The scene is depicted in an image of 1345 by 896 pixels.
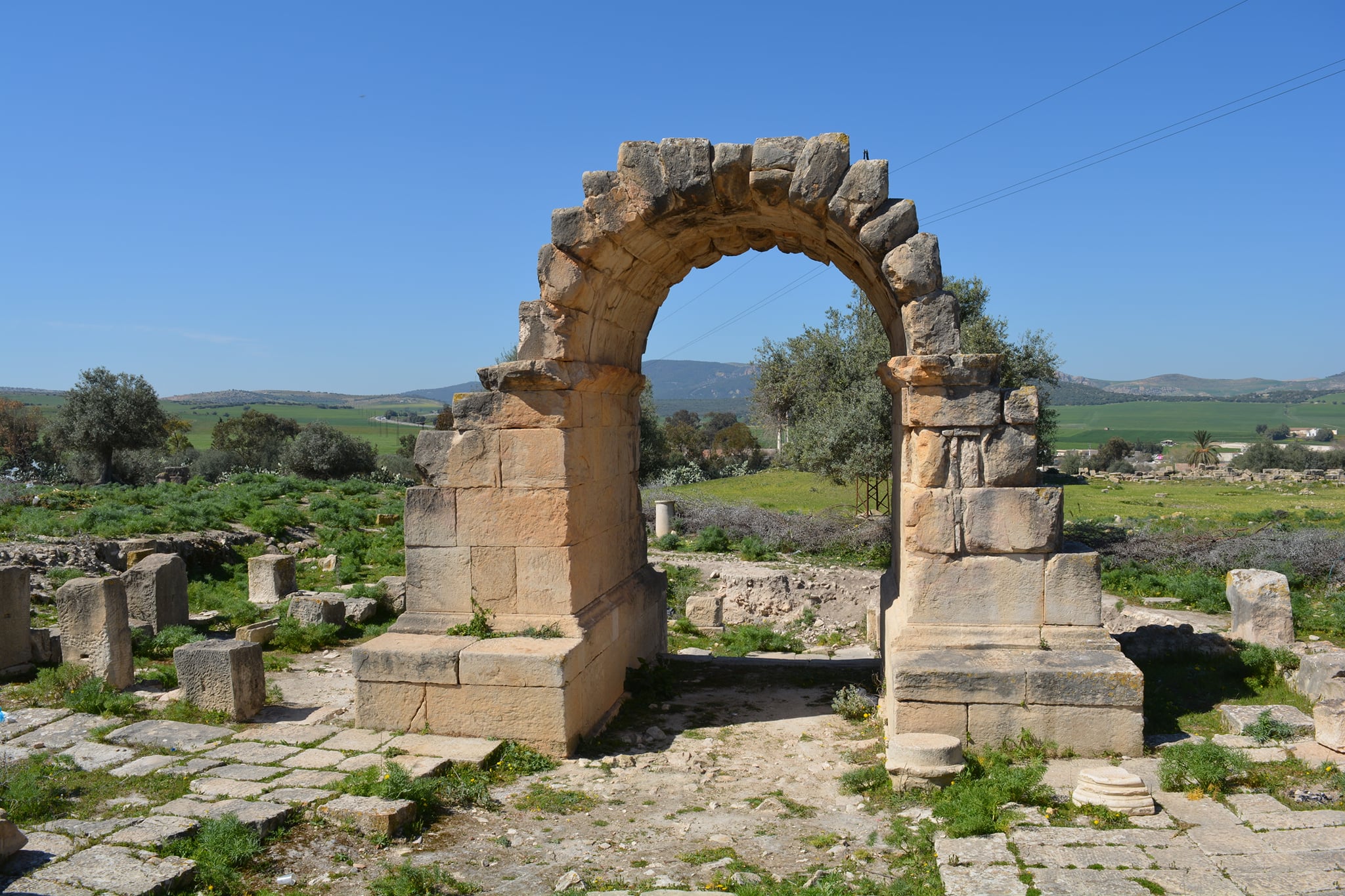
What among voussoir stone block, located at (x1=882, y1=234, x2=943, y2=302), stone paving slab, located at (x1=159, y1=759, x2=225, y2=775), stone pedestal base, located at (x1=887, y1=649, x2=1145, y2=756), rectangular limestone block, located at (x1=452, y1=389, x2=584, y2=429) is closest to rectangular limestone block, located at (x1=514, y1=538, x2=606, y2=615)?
rectangular limestone block, located at (x1=452, y1=389, x2=584, y2=429)

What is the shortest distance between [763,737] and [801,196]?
406 centimetres

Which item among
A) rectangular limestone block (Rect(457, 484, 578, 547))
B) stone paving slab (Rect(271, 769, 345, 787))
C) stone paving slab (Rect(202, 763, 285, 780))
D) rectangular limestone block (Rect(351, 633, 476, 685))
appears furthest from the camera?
rectangular limestone block (Rect(457, 484, 578, 547))

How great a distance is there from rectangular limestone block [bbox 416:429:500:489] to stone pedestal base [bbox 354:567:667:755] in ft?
3.44

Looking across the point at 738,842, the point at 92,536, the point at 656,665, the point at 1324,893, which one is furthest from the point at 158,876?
the point at 92,536

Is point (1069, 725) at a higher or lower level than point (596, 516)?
lower

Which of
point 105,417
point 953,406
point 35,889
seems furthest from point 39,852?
point 105,417

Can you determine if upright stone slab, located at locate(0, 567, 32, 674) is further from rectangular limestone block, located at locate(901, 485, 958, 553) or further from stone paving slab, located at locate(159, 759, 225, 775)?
rectangular limestone block, located at locate(901, 485, 958, 553)

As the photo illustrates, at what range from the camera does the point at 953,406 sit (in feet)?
20.6

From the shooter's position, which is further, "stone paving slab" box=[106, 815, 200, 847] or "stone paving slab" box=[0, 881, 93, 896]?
"stone paving slab" box=[106, 815, 200, 847]

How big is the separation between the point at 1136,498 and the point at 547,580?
27.8m

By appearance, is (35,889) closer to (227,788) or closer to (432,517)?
(227,788)

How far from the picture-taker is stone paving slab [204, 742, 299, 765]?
6.18 m

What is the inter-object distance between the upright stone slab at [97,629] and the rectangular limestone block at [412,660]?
9.99 feet

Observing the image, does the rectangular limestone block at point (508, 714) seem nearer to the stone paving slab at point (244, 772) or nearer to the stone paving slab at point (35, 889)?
the stone paving slab at point (244, 772)
